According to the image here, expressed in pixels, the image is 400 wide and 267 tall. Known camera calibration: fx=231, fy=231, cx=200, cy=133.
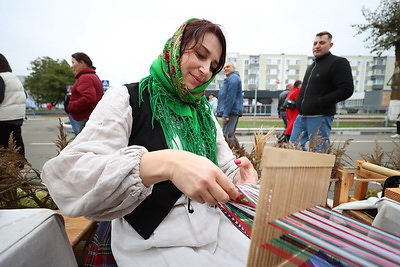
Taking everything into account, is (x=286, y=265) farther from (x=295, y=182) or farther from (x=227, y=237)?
(x=227, y=237)

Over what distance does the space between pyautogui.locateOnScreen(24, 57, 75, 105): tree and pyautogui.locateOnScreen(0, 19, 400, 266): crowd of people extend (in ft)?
98.8

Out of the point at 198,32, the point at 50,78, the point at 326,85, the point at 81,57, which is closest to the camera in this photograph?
the point at 198,32

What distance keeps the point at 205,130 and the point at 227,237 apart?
52 cm

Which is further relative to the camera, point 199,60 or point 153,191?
point 199,60

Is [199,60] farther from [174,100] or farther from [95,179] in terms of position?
[95,179]

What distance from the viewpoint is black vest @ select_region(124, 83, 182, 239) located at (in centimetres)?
84

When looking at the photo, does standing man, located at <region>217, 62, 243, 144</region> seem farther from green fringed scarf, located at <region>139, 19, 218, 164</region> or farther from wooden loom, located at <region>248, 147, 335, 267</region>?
wooden loom, located at <region>248, 147, 335, 267</region>

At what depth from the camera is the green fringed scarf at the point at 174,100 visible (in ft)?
3.25

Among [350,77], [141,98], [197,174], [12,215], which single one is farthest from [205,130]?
[350,77]

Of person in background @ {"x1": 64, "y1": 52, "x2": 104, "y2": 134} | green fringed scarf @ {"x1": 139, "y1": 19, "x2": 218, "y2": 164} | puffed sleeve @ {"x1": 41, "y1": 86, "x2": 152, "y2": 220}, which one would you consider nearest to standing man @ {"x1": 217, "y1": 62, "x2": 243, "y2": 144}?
person in background @ {"x1": 64, "y1": 52, "x2": 104, "y2": 134}

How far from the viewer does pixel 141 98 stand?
97 cm

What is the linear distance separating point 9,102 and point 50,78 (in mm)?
27912

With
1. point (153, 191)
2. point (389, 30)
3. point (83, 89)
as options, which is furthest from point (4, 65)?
point (389, 30)

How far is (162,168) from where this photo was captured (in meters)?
0.65
